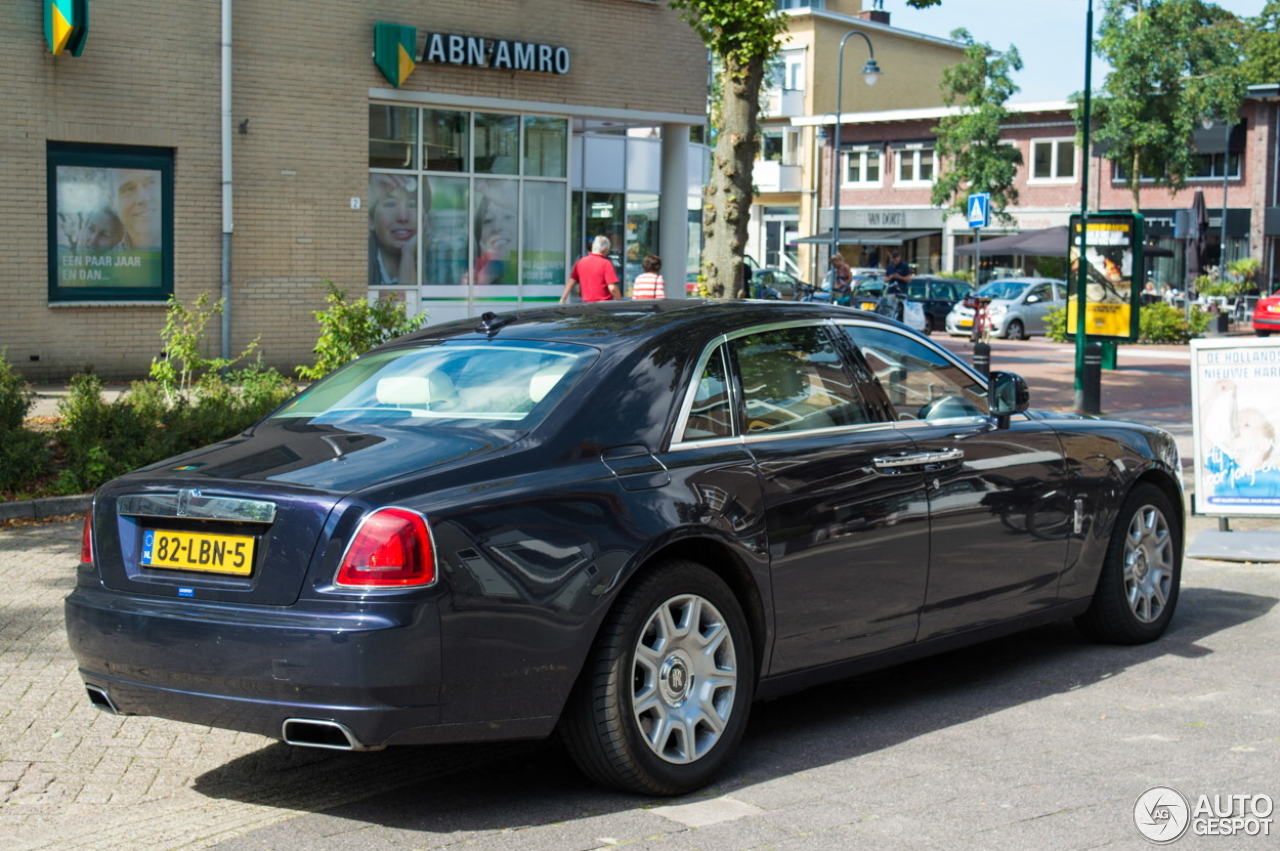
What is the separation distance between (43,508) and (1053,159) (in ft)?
176

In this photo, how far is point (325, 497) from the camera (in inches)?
167

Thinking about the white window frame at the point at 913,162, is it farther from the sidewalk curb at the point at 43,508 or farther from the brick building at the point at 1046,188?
the sidewalk curb at the point at 43,508

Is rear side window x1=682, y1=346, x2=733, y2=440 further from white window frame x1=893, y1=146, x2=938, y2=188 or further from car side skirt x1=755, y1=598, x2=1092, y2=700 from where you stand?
white window frame x1=893, y1=146, x2=938, y2=188

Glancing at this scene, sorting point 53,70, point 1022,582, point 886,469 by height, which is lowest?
point 1022,582

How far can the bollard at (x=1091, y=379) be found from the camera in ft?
54.6

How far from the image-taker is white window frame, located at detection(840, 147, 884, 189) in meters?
64.2

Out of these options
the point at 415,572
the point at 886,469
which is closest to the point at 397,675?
the point at 415,572

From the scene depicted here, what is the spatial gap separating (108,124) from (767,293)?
1838 cm

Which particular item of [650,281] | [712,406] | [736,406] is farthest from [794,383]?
[650,281]

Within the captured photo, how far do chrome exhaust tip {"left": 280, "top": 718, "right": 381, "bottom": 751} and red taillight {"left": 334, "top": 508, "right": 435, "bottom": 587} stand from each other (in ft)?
1.31

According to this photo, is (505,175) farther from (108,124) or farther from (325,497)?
(325,497)

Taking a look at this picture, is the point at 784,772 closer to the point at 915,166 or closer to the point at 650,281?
the point at 650,281

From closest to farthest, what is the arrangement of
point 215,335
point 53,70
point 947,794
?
1. point 947,794
2. point 53,70
3. point 215,335

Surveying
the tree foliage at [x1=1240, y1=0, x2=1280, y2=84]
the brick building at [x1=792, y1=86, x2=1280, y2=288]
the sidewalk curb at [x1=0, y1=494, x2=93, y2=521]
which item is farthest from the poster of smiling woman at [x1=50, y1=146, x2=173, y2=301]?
the tree foliage at [x1=1240, y1=0, x2=1280, y2=84]
